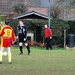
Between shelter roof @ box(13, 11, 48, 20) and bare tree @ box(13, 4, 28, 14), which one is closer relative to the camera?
shelter roof @ box(13, 11, 48, 20)

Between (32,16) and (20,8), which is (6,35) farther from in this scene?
(20,8)

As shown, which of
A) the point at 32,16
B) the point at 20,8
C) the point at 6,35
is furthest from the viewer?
the point at 20,8

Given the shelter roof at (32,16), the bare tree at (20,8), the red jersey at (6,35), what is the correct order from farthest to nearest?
1. the bare tree at (20,8)
2. the shelter roof at (32,16)
3. the red jersey at (6,35)

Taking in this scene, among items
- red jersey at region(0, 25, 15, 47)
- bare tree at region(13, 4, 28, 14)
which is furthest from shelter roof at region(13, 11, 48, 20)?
red jersey at region(0, 25, 15, 47)

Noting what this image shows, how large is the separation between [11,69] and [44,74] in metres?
1.85

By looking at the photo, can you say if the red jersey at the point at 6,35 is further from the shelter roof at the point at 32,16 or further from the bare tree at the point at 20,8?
the bare tree at the point at 20,8

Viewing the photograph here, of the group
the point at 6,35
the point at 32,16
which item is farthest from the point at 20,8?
the point at 6,35

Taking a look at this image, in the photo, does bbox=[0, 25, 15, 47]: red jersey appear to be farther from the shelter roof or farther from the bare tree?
the bare tree

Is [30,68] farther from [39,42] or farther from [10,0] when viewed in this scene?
[10,0]

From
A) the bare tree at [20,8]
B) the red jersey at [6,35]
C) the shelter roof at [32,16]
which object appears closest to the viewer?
the red jersey at [6,35]

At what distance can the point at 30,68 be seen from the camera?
14.6m

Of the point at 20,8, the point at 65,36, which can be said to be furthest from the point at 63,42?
the point at 20,8

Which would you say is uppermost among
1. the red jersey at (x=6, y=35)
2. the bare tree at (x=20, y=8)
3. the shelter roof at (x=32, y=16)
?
the bare tree at (x=20, y=8)

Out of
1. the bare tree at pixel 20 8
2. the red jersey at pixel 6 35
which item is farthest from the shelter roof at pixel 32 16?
the red jersey at pixel 6 35
